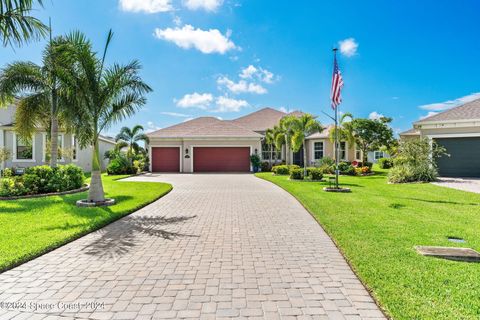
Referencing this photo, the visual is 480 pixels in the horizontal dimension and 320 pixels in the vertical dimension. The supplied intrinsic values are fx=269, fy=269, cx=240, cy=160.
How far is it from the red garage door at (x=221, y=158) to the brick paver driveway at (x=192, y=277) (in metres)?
19.1

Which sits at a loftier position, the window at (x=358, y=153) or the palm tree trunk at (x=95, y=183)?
the window at (x=358, y=153)

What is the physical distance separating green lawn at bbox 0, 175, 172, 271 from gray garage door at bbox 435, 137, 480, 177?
61.9 feet

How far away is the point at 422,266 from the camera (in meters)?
4.08

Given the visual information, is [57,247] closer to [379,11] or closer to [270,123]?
[379,11]

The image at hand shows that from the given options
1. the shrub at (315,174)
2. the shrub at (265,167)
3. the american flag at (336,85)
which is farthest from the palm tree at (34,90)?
the shrub at (265,167)

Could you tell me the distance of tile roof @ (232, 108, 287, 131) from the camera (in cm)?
3123

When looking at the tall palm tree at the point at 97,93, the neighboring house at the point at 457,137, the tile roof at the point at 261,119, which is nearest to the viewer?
the tall palm tree at the point at 97,93

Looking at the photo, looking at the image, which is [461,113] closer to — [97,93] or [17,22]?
[97,93]

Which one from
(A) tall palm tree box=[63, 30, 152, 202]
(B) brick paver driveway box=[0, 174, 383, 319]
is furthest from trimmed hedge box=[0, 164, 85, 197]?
(B) brick paver driveway box=[0, 174, 383, 319]

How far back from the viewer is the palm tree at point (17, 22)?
6100mm

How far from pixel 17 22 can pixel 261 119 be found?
27.5 m

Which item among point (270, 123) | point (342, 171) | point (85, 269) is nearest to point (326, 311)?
point (85, 269)

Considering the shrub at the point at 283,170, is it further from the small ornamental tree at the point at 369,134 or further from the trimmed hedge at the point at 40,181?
the trimmed hedge at the point at 40,181

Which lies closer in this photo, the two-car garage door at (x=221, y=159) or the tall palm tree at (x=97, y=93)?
the tall palm tree at (x=97, y=93)
